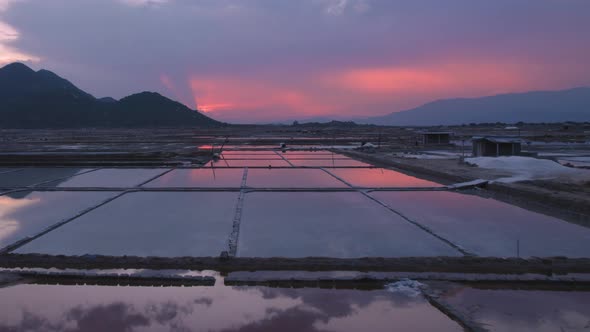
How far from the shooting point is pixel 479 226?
5.83 metres

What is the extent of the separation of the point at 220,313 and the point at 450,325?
170cm

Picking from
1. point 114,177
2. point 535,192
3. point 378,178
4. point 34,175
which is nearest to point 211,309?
point 535,192

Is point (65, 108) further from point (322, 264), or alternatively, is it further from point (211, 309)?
point (211, 309)

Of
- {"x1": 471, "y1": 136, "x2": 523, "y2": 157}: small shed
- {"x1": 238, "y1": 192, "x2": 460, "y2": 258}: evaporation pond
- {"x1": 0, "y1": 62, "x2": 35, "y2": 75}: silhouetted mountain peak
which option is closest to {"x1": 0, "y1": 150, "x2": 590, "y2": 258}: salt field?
{"x1": 238, "y1": 192, "x2": 460, "y2": 258}: evaporation pond

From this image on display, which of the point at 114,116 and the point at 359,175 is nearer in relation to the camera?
the point at 359,175

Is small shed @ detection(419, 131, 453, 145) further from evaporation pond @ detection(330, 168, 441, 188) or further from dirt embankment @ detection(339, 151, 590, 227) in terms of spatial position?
dirt embankment @ detection(339, 151, 590, 227)

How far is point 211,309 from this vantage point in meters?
3.27

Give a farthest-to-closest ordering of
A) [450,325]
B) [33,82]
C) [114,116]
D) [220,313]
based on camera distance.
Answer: [33,82], [114,116], [220,313], [450,325]

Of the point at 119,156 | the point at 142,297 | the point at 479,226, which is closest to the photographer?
the point at 142,297

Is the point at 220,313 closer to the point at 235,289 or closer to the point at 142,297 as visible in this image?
the point at 235,289

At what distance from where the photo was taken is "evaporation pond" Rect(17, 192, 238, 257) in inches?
184

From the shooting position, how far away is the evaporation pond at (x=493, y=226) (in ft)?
15.7

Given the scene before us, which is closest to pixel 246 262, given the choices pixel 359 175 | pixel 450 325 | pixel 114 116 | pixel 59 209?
pixel 450 325

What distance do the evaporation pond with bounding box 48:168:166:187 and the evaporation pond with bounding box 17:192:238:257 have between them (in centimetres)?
234
